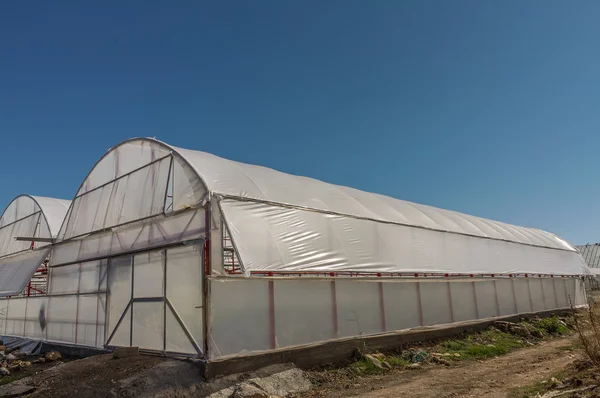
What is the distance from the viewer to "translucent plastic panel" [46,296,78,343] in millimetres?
15523

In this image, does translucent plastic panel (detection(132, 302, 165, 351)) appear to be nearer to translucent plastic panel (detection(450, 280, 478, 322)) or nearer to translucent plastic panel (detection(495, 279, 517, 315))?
translucent plastic panel (detection(450, 280, 478, 322))

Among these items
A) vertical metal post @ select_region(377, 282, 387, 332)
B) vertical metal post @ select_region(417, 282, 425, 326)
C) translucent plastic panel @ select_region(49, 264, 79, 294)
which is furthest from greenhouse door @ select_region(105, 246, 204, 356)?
vertical metal post @ select_region(417, 282, 425, 326)

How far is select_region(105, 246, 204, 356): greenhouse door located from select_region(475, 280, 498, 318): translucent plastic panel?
13.8 metres

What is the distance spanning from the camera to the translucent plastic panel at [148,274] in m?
Result: 12.0

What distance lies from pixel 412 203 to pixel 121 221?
13491 millimetres

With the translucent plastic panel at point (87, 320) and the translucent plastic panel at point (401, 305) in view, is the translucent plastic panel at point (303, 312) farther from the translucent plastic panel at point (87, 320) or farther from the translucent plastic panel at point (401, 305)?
the translucent plastic panel at point (87, 320)

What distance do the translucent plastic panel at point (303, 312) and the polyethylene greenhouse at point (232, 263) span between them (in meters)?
0.04

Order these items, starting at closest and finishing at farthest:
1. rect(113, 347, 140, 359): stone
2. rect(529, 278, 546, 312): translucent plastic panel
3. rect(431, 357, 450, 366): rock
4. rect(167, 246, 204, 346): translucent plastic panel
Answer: rect(167, 246, 204, 346): translucent plastic panel, rect(113, 347, 140, 359): stone, rect(431, 357, 450, 366): rock, rect(529, 278, 546, 312): translucent plastic panel

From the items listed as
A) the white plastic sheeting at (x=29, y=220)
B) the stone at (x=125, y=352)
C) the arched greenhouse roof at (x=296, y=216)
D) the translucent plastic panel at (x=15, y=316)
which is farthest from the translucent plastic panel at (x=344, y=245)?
the translucent plastic panel at (x=15, y=316)

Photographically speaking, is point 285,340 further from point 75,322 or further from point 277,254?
point 75,322

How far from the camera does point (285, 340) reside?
467 inches

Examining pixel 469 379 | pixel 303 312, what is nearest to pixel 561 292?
pixel 469 379

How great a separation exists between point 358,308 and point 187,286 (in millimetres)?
5745

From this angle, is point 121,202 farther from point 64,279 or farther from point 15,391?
point 15,391
